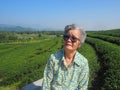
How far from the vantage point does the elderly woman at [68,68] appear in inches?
167

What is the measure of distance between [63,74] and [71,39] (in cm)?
58

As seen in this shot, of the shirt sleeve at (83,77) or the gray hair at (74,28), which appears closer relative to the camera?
the gray hair at (74,28)

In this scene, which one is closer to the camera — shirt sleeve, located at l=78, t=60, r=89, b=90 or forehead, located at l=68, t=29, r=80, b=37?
forehead, located at l=68, t=29, r=80, b=37

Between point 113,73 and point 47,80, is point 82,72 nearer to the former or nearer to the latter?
point 47,80

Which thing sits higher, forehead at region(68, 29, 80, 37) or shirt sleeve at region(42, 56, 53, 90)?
forehead at region(68, 29, 80, 37)

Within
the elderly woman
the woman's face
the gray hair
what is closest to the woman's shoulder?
the elderly woman

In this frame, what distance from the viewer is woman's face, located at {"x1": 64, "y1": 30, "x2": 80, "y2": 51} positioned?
423 cm

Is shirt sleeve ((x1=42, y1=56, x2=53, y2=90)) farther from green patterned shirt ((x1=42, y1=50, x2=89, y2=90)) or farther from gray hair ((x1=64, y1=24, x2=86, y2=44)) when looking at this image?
gray hair ((x1=64, y1=24, x2=86, y2=44))

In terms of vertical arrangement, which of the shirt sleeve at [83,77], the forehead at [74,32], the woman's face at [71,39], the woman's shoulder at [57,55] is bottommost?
the shirt sleeve at [83,77]

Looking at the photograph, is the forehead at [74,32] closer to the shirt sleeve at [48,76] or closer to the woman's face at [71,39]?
the woman's face at [71,39]

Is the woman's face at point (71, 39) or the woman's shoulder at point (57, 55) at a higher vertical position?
the woman's face at point (71, 39)

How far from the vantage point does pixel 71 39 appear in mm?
4227

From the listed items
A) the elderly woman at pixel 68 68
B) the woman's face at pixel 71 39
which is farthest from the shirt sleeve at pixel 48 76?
the woman's face at pixel 71 39

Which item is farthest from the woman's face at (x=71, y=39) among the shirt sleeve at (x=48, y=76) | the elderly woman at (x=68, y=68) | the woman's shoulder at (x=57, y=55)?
the shirt sleeve at (x=48, y=76)
